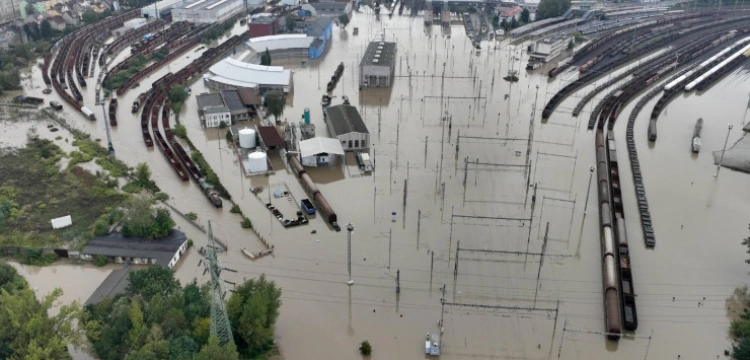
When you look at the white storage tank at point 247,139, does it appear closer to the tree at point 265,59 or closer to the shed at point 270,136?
the shed at point 270,136

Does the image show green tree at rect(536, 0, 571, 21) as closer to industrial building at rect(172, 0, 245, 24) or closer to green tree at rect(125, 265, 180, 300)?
industrial building at rect(172, 0, 245, 24)

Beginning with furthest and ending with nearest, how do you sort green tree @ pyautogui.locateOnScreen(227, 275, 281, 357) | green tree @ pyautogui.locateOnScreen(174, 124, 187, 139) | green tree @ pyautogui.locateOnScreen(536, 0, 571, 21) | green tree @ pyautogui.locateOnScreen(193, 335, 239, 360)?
green tree @ pyautogui.locateOnScreen(536, 0, 571, 21), green tree @ pyautogui.locateOnScreen(174, 124, 187, 139), green tree @ pyautogui.locateOnScreen(227, 275, 281, 357), green tree @ pyautogui.locateOnScreen(193, 335, 239, 360)

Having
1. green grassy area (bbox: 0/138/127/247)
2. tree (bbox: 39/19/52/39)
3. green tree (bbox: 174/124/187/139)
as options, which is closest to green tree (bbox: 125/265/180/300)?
green grassy area (bbox: 0/138/127/247)

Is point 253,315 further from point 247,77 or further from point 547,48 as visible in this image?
point 547,48

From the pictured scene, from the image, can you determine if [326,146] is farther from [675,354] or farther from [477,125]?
[675,354]

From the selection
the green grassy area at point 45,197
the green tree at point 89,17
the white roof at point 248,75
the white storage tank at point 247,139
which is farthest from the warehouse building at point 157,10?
the white storage tank at point 247,139

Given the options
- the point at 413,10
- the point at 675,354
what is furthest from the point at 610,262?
the point at 413,10

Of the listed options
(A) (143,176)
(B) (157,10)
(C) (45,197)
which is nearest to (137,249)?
(A) (143,176)

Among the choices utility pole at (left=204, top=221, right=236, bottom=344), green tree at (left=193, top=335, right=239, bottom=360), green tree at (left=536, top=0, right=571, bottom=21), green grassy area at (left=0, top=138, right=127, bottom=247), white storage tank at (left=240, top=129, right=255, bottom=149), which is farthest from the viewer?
green tree at (left=536, top=0, right=571, bottom=21)
